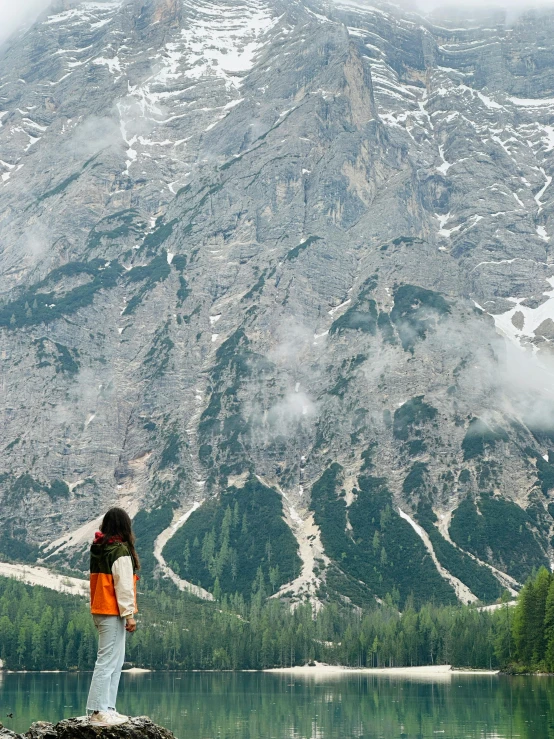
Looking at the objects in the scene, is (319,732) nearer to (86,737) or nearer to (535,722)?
(535,722)

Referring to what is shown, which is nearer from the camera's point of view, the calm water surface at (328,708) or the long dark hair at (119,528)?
the long dark hair at (119,528)

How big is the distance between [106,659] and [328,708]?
3661 inches

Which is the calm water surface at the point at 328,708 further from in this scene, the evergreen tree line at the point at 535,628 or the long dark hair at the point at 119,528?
the long dark hair at the point at 119,528

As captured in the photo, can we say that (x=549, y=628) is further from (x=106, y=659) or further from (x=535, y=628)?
(x=106, y=659)

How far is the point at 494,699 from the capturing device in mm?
110062

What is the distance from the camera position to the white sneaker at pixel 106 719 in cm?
2227

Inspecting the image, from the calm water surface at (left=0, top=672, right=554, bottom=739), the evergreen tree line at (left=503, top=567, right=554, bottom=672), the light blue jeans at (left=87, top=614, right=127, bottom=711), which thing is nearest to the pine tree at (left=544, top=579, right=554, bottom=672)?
the evergreen tree line at (left=503, top=567, right=554, bottom=672)

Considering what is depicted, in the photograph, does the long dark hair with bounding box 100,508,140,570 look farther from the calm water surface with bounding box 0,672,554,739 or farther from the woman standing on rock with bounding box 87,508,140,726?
the calm water surface with bounding box 0,672,554,739

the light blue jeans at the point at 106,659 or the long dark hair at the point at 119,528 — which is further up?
the long dark hair at the point at 119,528

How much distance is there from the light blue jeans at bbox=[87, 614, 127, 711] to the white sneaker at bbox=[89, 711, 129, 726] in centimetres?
31

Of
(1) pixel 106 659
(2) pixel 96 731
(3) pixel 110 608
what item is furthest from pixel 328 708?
(3) pixel 110 608

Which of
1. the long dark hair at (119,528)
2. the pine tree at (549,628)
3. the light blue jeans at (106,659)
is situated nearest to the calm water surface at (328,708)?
the pine tree at (549,628)

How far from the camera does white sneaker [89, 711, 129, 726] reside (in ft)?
73.0

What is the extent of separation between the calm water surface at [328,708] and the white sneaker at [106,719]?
174 feet
